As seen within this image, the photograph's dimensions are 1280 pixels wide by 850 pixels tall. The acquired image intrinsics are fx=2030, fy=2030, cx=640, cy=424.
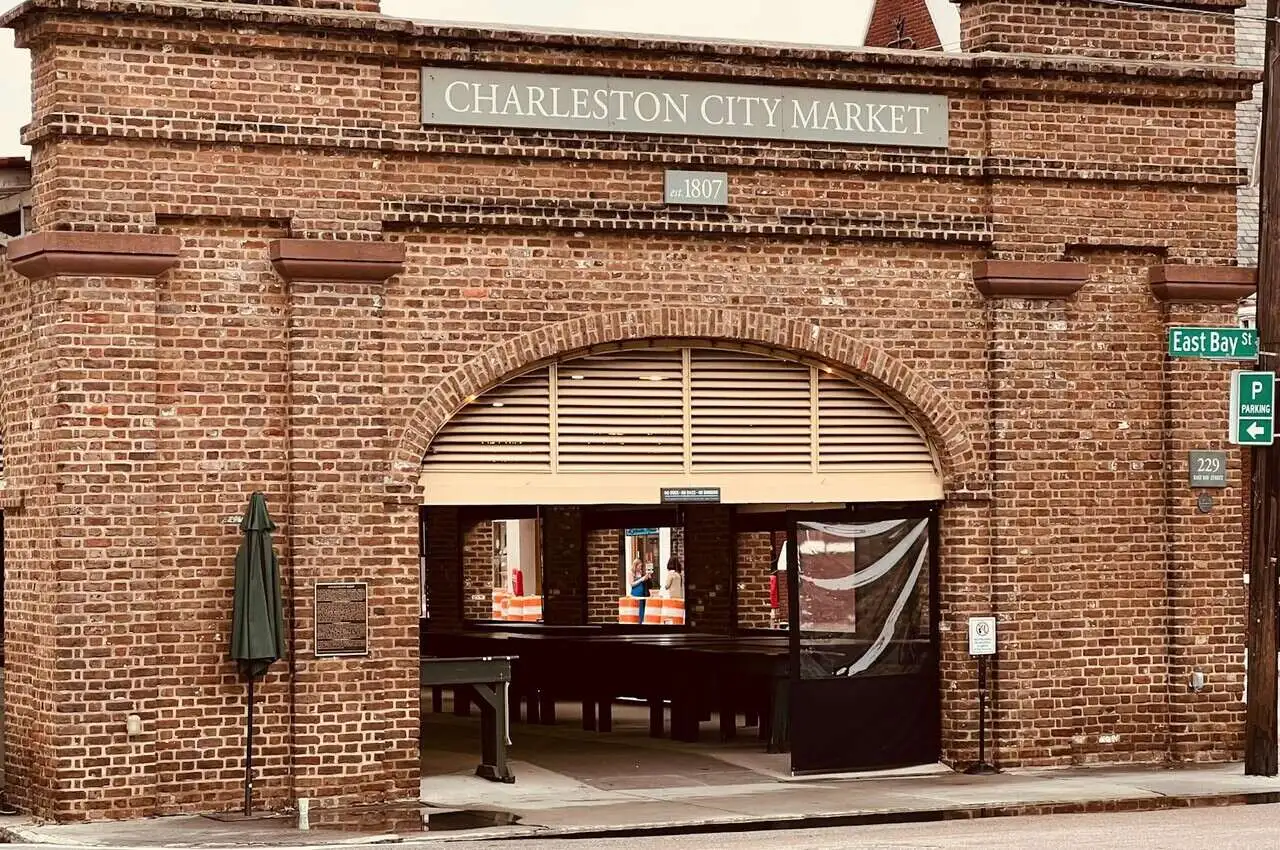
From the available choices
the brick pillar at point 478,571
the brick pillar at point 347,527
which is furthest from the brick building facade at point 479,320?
the brick pillar at point 478,571

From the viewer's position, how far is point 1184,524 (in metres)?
18.7

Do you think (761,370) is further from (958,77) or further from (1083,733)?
(1083,733)

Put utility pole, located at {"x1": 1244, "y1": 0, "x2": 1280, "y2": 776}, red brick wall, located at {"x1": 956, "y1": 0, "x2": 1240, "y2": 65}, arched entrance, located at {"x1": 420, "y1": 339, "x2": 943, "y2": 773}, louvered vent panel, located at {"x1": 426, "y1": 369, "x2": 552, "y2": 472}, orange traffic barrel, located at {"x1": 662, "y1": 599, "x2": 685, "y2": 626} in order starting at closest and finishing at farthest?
louvered vent panel, located at {"x1": 426, "y1": 369, "x2": 552, "y2": 472} < arched entrance, located at {"x1": 420, "y1": 339, "x2": 943, "y2": 773} < utility pole, located at {"x1": 1244, "y1": 0, "x2": 1280, "y2": 776} < red brick wall, located at {"x1": 956, "y1": 0, "x2": 1240, "y2": 65} < orange traffic barrel, located at {"x1": 662, "y1": 599, "x2": 685, "y2": 626}

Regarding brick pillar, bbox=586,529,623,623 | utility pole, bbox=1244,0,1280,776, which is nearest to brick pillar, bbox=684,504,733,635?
brick pillar, bbox=586,529,623,623

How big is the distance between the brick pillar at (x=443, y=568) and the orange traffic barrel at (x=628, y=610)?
2.90 m

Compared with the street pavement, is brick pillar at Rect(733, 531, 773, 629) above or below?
above

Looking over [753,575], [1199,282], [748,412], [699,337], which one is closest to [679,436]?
[748,412]

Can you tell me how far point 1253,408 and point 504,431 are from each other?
6370mm

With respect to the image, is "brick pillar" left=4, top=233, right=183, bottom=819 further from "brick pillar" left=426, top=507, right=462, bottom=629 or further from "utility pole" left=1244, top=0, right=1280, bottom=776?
"brick pillar" left=426, top=507, right=462, bottom=629

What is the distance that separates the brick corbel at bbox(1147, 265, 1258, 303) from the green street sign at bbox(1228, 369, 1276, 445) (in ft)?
4.97

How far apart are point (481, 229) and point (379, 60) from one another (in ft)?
5.16

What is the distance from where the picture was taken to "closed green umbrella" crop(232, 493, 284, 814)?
Answer: 1517cm

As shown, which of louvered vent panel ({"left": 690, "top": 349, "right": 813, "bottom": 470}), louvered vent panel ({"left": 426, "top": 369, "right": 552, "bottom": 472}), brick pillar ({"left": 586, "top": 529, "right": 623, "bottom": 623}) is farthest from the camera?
brick pillar ({"left": 586, "top": 529, "right": 623, "bottom": 623})

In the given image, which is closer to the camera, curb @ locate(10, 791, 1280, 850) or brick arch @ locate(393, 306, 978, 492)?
curb @ locate(10, 791, 1280, 850)
